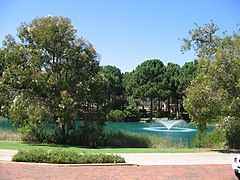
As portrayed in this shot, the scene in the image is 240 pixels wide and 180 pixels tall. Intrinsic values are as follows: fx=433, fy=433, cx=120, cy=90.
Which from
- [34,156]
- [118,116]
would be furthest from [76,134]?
[118,116]

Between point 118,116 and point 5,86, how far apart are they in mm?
44336

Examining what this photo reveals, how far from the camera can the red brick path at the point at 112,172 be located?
13.9 meters

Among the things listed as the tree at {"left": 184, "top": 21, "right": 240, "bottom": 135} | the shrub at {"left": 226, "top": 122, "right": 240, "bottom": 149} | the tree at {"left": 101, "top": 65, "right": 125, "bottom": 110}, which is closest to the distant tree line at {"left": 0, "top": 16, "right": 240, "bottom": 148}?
the tree at {"left": 184, "top": 21, "right": 240, "bottom": 135}

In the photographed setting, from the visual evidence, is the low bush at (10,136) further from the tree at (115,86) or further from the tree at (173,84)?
the tree at (173,84)

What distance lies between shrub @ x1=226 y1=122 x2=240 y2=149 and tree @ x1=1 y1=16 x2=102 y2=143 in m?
Result: 8.98

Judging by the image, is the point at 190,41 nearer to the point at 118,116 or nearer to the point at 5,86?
the point at 5,86

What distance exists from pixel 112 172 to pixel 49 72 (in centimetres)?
1497

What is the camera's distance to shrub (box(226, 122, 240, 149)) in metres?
25.6

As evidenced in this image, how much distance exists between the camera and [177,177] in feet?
47.1

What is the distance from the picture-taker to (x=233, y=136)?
85.3ft

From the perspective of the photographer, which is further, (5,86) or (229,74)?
(5,86)

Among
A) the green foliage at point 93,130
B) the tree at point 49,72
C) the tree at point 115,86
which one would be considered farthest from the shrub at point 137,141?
the tree at point 115,86

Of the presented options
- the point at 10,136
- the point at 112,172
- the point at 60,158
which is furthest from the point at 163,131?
the point at 112,172

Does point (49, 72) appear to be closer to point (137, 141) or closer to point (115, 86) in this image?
point (137, 141)
